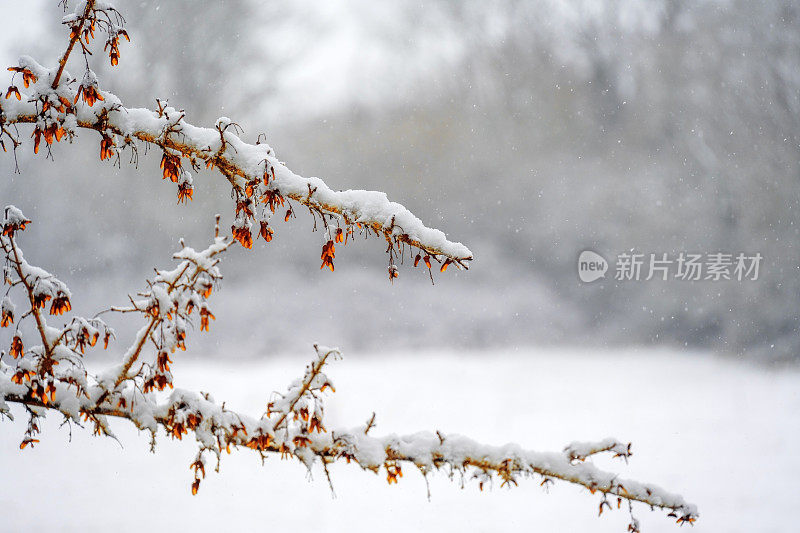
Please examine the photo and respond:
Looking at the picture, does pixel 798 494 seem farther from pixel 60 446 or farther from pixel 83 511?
pixel 60 446

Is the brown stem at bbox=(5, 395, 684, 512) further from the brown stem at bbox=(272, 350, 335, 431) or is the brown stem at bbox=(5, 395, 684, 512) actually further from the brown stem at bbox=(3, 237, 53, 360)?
the brown stem at bbox=(3, 237, 53, 360)

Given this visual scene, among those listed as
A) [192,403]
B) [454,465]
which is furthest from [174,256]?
[454,465]

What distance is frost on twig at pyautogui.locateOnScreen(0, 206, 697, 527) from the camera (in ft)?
6.11

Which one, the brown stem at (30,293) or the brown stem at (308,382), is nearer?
the brown stem at (30,293)

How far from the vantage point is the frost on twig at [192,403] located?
6.11 ft

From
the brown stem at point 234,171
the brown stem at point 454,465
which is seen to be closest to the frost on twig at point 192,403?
the brown stem at point 454,465


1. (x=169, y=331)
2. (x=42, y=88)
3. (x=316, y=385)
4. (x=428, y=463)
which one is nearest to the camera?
(x=42, y=88)

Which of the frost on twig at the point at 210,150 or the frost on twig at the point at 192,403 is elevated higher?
the frost on twig at the point at 210,150

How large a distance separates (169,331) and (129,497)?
712 cm

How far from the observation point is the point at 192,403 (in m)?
2.17

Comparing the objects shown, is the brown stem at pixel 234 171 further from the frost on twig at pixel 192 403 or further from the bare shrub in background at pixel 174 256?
the frost on twig at pixel 192 403

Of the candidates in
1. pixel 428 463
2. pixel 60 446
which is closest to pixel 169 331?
pixel 428 463

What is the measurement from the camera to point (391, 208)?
5.81 ft

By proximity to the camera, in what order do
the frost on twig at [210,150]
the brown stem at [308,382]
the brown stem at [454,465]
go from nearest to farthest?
1. the frost on twig at [210,150]
2. the brown stem at [308,382]
3. the brown stem at [454,465]
